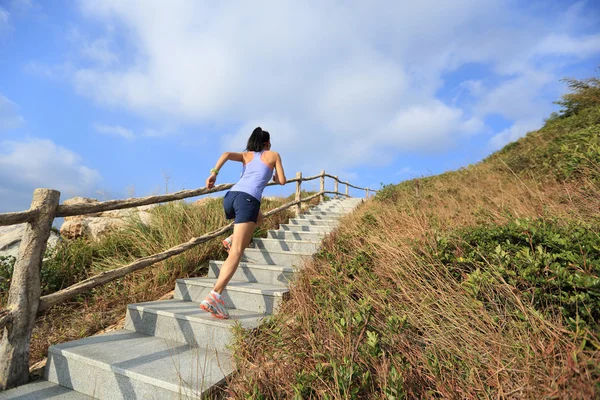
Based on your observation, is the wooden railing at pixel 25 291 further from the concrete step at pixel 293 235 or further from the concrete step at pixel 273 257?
the concrete step at pixel 293 235

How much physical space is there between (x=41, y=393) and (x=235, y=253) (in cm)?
174

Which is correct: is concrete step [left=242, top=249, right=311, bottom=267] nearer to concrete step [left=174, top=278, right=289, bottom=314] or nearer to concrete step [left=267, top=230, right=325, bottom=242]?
concrete step [left=267, top=230, right=325, bottom=242]

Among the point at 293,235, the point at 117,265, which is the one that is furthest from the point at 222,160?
the point at 293,235

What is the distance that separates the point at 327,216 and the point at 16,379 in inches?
261

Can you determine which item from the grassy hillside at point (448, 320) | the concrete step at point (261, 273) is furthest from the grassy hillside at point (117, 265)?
the grassy hillside at point (448, 320)

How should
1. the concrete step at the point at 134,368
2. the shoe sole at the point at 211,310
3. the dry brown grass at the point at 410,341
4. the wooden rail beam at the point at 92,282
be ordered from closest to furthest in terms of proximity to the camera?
the dry brown grass at the point at 410,341
the concrete step at the point at 134,368
the wooden rail beam at the point at 92,282
the shoe sole at the point at 211,310

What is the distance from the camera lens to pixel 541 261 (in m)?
2.24

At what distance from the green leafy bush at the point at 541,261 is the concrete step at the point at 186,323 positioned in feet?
6.14

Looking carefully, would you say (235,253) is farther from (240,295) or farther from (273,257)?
(273,257)

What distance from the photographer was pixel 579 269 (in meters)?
2.12

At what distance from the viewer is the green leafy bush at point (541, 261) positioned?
1956 mm

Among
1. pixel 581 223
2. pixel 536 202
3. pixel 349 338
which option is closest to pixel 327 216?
pixel 536 202

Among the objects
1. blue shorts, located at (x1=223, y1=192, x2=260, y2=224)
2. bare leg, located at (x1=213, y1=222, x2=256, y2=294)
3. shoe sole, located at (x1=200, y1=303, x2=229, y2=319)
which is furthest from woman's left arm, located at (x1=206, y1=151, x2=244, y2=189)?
shoe sole, located at (x1=200, y1=303, x2=229, y2=319)

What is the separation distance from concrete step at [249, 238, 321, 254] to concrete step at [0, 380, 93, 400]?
3101mm
